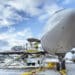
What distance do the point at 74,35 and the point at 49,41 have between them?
2.65 feet

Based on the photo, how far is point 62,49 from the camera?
7.08 metres

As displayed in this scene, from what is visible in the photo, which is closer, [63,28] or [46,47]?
[63,28]

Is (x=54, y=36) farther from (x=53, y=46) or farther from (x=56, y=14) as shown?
(x=56, y=14)

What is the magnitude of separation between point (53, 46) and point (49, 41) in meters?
0.20

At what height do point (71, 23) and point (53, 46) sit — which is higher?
point (71, 23)

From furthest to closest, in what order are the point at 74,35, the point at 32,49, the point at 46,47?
1. the point at 32,49
2. the point at 46,47
3. the point at 74,35

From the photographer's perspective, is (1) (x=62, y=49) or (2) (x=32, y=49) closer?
(1) (x=62, y=49)

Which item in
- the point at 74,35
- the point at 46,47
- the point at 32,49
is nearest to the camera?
the point at 74,35

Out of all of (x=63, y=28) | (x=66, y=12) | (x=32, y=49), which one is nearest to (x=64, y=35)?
(x=63, y=28)

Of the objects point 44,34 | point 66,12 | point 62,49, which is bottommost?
point 62,49

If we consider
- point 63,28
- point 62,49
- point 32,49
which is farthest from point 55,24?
point 32,49

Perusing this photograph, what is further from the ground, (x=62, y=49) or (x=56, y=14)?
(x=56, y=14)

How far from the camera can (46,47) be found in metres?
7.34

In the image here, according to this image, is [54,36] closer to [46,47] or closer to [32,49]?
[46,47]
